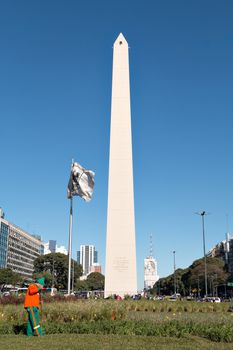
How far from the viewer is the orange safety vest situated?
11312mm

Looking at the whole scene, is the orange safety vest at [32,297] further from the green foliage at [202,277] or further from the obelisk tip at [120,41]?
the green foliage at [202,277]

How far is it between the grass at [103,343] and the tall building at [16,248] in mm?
97471

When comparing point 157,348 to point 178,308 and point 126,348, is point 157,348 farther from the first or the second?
point 178,308

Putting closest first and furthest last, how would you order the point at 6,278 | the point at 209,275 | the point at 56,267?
the point at 6,278 < the point at 56,267 < the point at 209,275

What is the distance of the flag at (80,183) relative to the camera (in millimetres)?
28719

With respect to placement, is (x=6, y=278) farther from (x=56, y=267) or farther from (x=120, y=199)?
(x=120, y=199)

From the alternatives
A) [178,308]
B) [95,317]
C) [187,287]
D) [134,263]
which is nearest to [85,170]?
[134,263]

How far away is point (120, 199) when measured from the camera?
32.5 metres

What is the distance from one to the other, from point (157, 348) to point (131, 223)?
2306 centimetres

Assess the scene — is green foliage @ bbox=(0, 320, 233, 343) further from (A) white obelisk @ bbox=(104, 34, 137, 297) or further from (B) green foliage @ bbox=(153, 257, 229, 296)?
(B) green foliage @ bbox=(153, 257, 229, 296)

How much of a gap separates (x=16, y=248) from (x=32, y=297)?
111179mm

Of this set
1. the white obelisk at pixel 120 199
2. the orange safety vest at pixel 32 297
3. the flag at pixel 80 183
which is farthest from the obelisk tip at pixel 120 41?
the orange safety vest at pixel 32 297

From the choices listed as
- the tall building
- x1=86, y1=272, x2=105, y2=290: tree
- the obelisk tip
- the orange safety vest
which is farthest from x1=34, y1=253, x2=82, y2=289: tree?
the orange safety vest

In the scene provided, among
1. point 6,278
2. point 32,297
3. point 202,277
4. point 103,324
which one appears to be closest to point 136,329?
point 103,324
